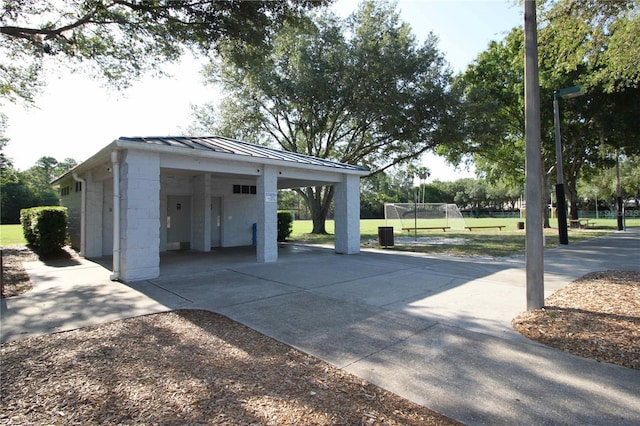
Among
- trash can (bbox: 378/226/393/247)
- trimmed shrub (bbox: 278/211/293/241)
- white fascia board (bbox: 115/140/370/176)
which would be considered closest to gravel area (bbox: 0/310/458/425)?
white fascia board (bbox: 115/140/370/176)

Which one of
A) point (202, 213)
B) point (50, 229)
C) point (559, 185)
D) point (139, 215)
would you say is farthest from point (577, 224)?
point (50, 229)

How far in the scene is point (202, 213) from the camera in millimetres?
13422

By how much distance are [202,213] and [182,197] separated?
1170 millimetres

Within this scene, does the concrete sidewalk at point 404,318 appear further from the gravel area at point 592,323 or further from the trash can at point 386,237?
the trash can at point 386,237

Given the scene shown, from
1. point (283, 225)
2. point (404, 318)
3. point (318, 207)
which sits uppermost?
point (318, 207)

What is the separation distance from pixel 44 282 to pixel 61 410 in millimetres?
6281

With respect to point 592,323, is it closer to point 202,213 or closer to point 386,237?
point 386,237

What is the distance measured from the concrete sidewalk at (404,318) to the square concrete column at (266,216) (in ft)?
2.04

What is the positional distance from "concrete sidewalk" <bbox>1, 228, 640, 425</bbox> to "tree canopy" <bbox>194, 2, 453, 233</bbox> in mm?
9740

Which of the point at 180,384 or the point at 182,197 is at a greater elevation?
the point at 182,197

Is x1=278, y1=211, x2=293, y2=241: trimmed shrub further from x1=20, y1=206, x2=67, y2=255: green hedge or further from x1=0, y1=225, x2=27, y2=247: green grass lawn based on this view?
x1=0, y1=225, x2=27, y2=247: green grass lawn

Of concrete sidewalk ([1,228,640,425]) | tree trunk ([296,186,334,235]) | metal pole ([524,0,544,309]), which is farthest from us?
tree trunk ([296,186,334,235])

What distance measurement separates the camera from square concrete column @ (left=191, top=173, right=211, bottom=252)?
43.5 ft

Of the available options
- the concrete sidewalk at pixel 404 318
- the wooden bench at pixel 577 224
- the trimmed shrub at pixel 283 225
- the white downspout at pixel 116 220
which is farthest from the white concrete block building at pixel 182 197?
the wooden bench at pixel 577 224
